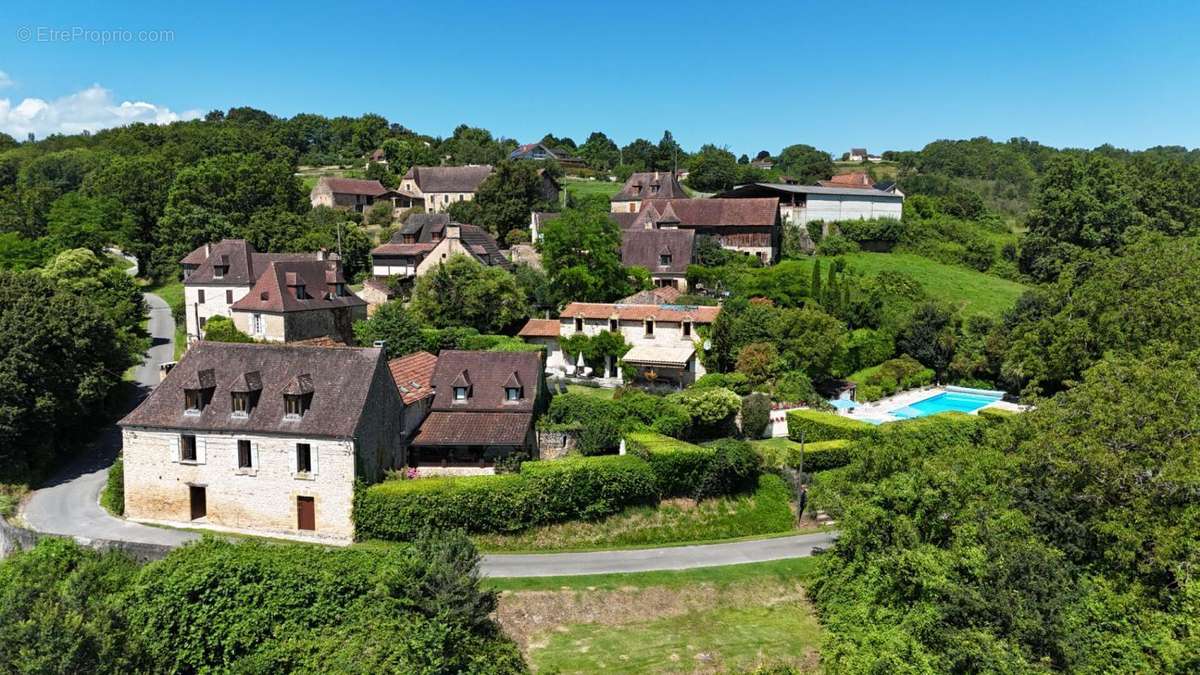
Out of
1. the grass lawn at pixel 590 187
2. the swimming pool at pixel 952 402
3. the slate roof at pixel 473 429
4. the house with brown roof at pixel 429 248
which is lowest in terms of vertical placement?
the swimming pool at pixel 952 402

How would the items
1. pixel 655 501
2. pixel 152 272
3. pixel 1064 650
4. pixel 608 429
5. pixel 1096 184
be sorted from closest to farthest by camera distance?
pixel 1064 650
pixel 655 501
pixel 608 429
pixel 1096 184
pixel 152 272

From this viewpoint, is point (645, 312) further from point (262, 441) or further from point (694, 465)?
point (262, 441)

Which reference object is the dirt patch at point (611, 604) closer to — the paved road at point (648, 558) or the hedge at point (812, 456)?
the paved road at point (648, 558)

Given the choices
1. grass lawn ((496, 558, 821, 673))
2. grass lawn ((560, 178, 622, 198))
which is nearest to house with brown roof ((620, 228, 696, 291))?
grass lawn ((496, 558, 821, 673))

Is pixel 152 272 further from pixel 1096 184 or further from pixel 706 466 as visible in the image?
pixel 1096 184

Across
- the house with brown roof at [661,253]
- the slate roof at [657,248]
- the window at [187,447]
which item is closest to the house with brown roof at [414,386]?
the window at [187,447]

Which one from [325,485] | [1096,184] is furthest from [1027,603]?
[1096,184]

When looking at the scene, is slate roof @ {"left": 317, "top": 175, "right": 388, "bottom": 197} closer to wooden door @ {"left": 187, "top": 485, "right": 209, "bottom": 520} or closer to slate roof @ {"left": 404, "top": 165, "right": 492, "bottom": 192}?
slate roof @ {"left": 404, "top": 165, "right": 492, "bottom": 192}

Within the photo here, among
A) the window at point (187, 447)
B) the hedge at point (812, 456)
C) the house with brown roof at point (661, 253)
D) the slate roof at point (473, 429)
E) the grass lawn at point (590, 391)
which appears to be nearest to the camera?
the window at point (187, 447)
